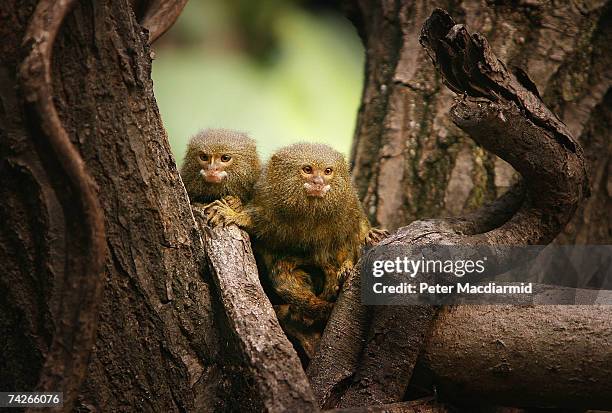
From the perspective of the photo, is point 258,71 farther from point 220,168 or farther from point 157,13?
point 220,168

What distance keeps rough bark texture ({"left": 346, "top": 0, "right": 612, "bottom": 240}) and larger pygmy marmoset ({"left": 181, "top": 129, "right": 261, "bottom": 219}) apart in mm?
829

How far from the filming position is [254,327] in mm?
2262

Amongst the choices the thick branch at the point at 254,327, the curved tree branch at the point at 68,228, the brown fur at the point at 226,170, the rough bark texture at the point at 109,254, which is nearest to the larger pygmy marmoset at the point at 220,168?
the brown fur at the point at 226,170

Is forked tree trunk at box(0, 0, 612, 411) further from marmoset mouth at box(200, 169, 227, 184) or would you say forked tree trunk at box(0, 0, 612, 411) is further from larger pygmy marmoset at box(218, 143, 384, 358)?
marmoset mouth at box(200, 169, 227, 184)

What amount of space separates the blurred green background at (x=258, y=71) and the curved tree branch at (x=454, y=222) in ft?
7.08

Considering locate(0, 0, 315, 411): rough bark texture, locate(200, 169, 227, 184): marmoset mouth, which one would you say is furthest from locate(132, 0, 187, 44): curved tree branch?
locate(0, 0, 315, 411): rough bark texture

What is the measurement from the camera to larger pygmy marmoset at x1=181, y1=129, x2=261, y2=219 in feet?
9.51

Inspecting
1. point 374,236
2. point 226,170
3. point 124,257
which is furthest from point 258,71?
point 124,257

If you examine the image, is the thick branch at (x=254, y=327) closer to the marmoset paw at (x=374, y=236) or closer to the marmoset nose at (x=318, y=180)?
the marmoset nose at (x=318, y=180)

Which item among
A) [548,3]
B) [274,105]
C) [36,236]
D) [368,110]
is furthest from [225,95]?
[36,236]

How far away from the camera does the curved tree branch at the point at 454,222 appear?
2422mm

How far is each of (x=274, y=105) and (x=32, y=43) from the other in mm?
3020

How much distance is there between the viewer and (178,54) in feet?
16.3

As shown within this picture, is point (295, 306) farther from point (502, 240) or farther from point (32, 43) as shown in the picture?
point (32, 43)
